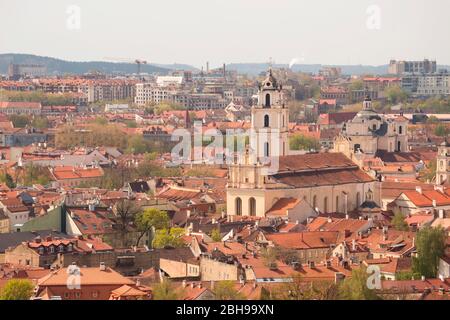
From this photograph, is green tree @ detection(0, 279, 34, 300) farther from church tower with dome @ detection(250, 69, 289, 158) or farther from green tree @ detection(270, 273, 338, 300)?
church tower with dome @ detection(250, 69, 289, 158)

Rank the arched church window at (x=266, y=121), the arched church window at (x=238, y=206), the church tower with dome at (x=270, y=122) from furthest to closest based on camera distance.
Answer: the arched church window at (x=266, y=121) < the church tower with dome at (x=270, y=122) < the arched church window at (x=238, y=206)

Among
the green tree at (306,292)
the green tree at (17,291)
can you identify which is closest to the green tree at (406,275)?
the green tree at (306,292)

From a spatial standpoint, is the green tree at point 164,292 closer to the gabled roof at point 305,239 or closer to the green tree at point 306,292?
the green tree at point 306,292

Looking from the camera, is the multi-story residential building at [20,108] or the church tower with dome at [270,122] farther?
the multi-story residential building at [20,108]

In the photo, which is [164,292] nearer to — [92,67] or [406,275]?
[406,275]

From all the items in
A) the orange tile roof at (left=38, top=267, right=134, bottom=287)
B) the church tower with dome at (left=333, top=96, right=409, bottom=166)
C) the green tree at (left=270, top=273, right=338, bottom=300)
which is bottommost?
the church tower with dome at (left=333, top=96, right=409, bottom=166)

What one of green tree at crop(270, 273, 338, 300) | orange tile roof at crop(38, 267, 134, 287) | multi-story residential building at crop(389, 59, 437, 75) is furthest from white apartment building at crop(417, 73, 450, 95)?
green tree at crop(270, 273, 338, 300)

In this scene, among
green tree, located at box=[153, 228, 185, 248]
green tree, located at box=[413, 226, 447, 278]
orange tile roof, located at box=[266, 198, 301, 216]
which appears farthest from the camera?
orange tile roof, located at box=[266, 198, 301, 216]
